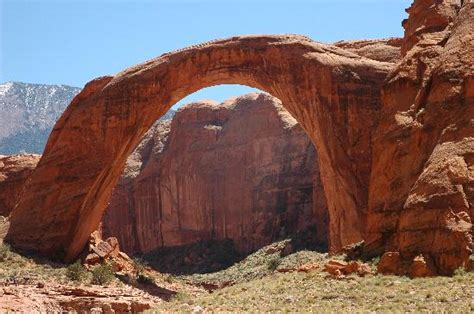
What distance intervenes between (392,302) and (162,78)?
17.7 meters

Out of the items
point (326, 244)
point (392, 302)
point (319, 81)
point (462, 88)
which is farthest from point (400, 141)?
point (326, 244)

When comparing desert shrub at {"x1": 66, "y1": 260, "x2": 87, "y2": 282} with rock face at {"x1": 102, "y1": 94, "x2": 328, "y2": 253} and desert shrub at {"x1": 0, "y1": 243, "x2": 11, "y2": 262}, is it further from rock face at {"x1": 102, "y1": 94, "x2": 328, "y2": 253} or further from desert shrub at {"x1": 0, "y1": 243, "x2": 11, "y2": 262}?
rock face at {"x1": 102, "y1": 94, "x2": 328, "y2": 253}

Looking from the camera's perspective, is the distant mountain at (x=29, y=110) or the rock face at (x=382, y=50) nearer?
the rock face at (x=382, y=50)

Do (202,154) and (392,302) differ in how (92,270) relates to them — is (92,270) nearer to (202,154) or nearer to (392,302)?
(392,302)

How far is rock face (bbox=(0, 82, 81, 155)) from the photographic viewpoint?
14575 cm

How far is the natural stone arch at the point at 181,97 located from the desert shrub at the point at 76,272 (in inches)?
102

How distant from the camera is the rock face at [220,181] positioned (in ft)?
166

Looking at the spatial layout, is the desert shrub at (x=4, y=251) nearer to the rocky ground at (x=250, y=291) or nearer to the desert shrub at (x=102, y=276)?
the rocky ground at (x=250, y=291)

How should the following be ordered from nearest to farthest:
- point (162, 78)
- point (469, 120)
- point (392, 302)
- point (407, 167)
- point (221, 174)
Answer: point (392, 302) → point (469, 120) → point (407, 167) → point (162, 78) → point (221, 174)

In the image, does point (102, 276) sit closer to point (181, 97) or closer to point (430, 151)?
point (181, 97)

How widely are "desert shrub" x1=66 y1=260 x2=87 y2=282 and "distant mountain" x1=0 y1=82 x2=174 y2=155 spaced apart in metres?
115

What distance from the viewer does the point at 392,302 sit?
16.5 metres

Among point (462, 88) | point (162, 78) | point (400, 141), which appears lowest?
Answer: point (400, 141)

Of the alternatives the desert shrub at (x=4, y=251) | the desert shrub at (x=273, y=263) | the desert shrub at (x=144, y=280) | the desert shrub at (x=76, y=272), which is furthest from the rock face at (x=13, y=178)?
the desert shrub at (x=273, y=263)
